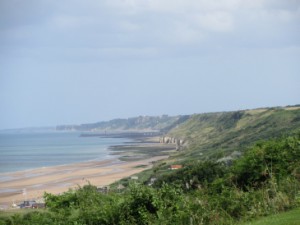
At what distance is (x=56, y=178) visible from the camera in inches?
2948

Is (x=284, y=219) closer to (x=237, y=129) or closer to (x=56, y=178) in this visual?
(x=56, y=178)

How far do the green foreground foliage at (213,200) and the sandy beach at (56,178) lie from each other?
129ft

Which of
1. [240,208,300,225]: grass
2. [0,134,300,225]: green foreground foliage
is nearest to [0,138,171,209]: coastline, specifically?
[0,134,300,225]: green foreground foliage

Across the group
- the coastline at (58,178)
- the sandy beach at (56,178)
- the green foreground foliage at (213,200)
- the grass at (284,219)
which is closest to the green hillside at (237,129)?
the coastline at (58,178)

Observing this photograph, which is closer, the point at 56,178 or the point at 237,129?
the point at 56,178

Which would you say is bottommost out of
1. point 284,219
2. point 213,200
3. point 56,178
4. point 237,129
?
point 56,178

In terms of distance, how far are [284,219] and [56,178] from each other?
68751 mm

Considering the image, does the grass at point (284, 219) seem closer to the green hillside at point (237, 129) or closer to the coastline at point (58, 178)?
the green hillside at point (237, 129)

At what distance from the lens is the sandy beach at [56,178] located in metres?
61.8

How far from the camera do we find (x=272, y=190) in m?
12.0

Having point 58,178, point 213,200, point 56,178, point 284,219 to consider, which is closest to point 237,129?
point 58,178

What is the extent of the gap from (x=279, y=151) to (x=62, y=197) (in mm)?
9771

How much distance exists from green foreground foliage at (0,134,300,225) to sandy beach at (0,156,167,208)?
3930 cm

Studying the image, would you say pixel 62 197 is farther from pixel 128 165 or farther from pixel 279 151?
pixel 128 165
